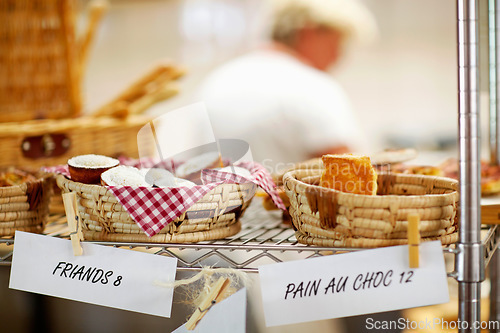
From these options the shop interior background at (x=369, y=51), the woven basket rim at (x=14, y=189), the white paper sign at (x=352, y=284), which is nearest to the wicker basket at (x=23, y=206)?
the woven basket rim at (x=14, y=189)

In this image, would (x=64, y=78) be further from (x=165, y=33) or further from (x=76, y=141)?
(x=165, y=33)

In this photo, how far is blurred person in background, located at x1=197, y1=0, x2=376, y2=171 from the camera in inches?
72.2

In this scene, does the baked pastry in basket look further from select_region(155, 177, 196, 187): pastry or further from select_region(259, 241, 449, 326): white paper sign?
select_region(259, 241, 449, 326): white paper sign

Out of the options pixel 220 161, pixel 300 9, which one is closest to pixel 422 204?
pixel 220 161

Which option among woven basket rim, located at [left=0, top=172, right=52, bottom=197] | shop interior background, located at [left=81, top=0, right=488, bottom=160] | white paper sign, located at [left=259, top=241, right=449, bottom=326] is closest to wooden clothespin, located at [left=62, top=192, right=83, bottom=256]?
woven basket rim, located at [left=0, top=172, right=52, bottom=197]

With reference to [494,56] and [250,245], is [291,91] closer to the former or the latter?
[494,56]

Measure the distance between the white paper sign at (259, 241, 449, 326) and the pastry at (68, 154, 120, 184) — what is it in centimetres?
26

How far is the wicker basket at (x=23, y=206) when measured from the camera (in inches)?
29.0

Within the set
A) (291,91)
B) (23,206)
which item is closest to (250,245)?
(23,206)

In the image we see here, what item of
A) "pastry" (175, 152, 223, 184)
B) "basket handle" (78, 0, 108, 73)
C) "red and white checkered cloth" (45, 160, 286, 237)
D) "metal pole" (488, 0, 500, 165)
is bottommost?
"red and white checkered cloth" (45, 160, 286, 237)

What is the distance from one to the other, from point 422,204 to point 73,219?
16.1 inches

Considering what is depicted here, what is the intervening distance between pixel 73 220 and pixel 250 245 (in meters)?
0.22

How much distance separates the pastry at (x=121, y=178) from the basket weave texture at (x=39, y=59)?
0.62 meters

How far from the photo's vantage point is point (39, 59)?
1286mm
